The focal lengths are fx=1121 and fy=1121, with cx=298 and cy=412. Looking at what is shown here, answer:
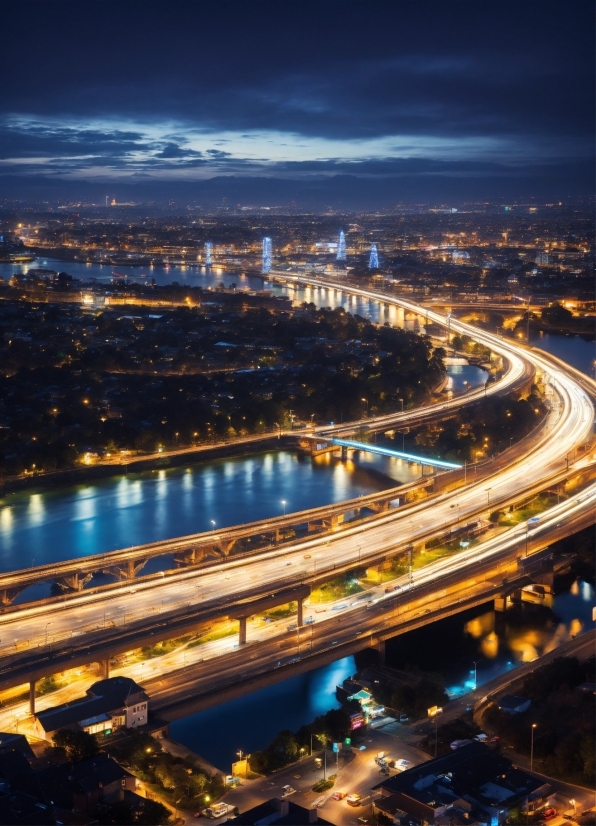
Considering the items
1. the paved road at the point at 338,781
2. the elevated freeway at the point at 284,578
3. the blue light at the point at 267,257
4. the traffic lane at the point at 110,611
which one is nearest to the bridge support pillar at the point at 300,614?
the elevated freeway at the point at 284,578

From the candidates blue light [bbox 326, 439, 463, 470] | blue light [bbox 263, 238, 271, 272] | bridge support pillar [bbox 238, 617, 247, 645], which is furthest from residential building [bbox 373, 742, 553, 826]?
blue light [bbox 263, 238, 271, 272]

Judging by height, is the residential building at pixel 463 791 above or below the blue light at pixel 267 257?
below

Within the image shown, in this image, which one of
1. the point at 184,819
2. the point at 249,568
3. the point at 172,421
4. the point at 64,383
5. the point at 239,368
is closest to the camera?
the point at 184,819

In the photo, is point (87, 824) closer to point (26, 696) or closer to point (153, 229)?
point (26, 696)

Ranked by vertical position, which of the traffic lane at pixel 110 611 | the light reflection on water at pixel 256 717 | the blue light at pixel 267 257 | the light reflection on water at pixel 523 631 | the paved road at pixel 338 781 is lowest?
the light reflection on water at pixel 523 631

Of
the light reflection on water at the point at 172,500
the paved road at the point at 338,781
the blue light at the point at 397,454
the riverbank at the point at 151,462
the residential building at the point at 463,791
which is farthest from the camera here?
the blue light at the point at 397,454

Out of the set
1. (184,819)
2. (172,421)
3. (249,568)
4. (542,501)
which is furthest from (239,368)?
(184,819)

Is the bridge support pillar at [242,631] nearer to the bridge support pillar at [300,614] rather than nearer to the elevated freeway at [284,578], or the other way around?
the elevated freeway at [284,578]
